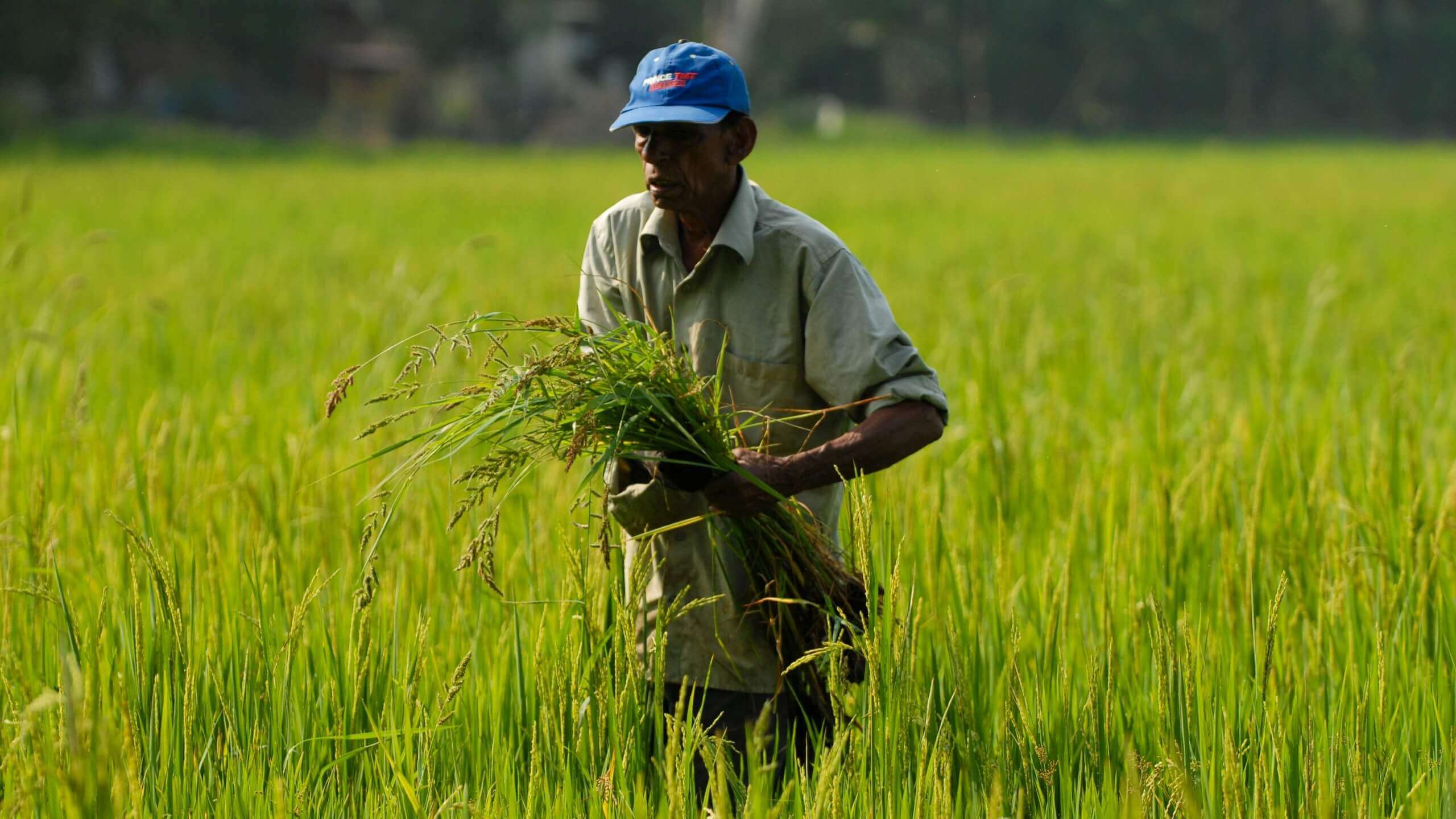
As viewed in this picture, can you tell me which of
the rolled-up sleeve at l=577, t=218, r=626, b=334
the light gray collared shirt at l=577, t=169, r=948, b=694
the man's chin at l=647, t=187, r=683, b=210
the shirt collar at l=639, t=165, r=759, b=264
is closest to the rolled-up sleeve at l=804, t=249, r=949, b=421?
the light gray collared shirt at l=577, t=169, r=948, b=694

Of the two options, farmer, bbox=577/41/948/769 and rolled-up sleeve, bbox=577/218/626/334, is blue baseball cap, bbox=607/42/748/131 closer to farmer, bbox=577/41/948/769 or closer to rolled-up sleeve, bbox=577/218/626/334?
farmer, bbox=577/41/948/769

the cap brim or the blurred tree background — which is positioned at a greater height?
the blurred tree background

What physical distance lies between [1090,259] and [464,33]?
27.0 meters

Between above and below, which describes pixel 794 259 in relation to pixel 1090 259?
above

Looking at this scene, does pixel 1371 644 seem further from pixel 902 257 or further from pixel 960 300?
pixel 902 257

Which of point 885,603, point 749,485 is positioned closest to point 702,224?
point 749,485

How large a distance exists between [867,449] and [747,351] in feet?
0.88

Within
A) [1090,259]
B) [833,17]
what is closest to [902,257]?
[1090,259]

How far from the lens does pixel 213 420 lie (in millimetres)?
4363

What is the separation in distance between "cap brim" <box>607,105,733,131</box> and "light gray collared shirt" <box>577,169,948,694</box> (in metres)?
0.15

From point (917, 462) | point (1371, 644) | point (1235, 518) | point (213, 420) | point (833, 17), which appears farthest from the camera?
point (833, 17)

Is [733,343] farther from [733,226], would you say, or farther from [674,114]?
[674,114]

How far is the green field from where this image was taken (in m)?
1.91

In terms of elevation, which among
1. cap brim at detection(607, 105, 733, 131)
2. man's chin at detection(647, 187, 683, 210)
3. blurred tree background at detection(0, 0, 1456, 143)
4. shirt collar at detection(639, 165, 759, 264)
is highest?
blurred tree background at detection(0, 0, 1456, 143)
